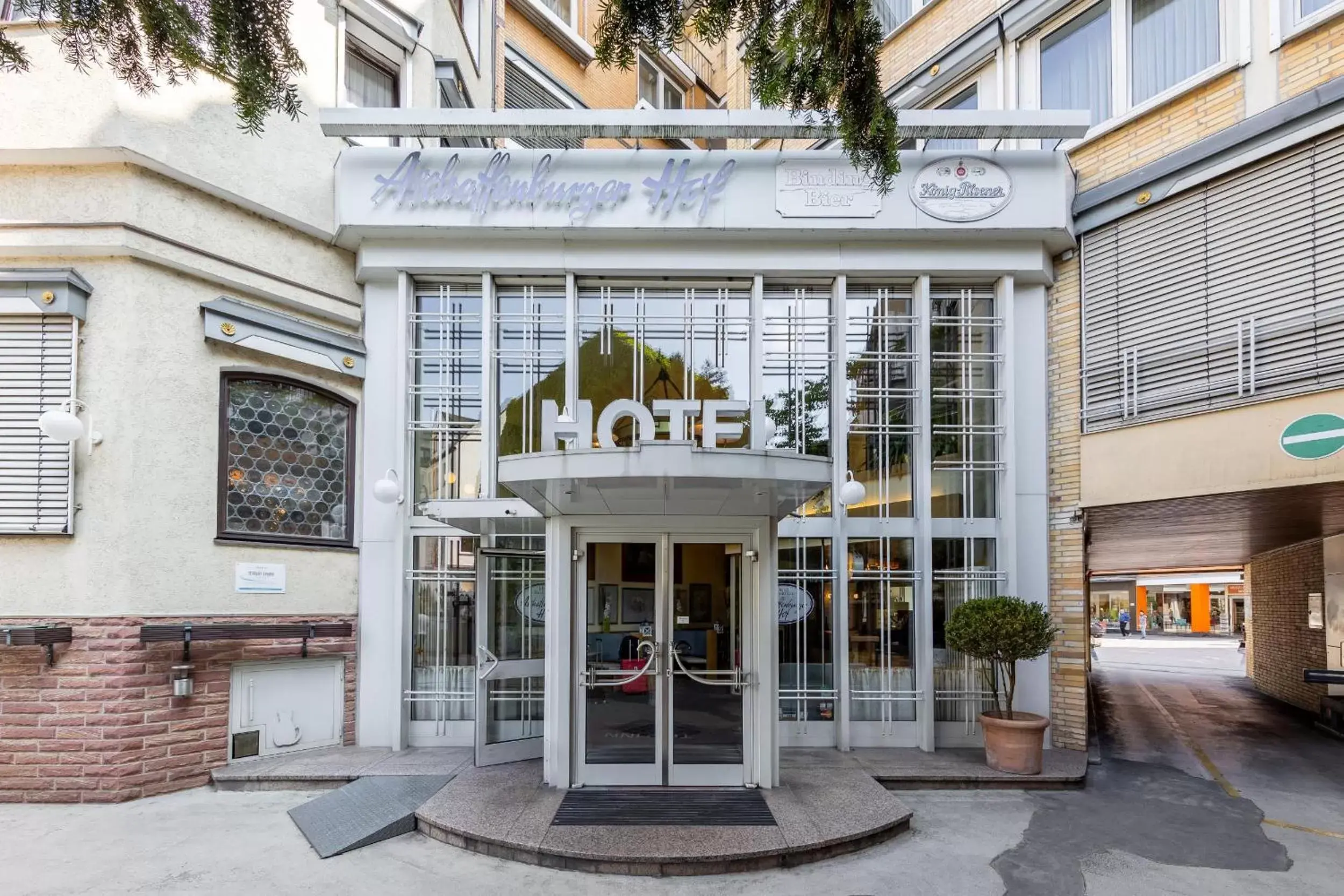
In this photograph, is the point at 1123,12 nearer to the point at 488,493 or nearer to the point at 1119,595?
the point at 488,493

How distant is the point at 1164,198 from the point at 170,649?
1078 cm

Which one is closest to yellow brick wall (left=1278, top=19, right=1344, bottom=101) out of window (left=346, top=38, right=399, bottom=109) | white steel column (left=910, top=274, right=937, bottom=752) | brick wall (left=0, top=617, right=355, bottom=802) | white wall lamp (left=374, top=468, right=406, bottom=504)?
white steel column (left=910, top=274, right=937, bottom=752)

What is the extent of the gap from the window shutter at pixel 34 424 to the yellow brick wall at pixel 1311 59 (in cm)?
1144

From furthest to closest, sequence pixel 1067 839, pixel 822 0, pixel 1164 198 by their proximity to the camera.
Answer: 1. pixel 1164 198
2. pixel 1067 839
3. pixel 822 0

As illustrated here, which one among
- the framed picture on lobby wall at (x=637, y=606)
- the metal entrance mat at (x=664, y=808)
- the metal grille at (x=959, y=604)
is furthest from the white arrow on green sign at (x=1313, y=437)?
the framed picture on lobby wall at (x=637, y=606)

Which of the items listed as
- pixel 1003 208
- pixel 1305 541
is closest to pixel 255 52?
pixel 1003 208

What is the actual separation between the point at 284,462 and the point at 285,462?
18 mm

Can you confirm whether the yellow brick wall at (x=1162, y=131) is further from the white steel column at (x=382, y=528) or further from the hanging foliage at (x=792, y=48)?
the white steel column at (x=382, y=528)

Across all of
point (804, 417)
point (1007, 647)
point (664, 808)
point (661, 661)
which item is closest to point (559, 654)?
point (661, 661)

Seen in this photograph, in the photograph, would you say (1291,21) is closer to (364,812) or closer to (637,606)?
(637,606)

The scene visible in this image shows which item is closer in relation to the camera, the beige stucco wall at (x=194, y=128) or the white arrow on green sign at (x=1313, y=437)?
the white arrow on green sign at (x=1313, y=437)

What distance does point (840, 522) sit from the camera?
916cm

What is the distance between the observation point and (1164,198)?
330 inches

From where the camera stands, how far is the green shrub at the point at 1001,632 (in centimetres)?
764
